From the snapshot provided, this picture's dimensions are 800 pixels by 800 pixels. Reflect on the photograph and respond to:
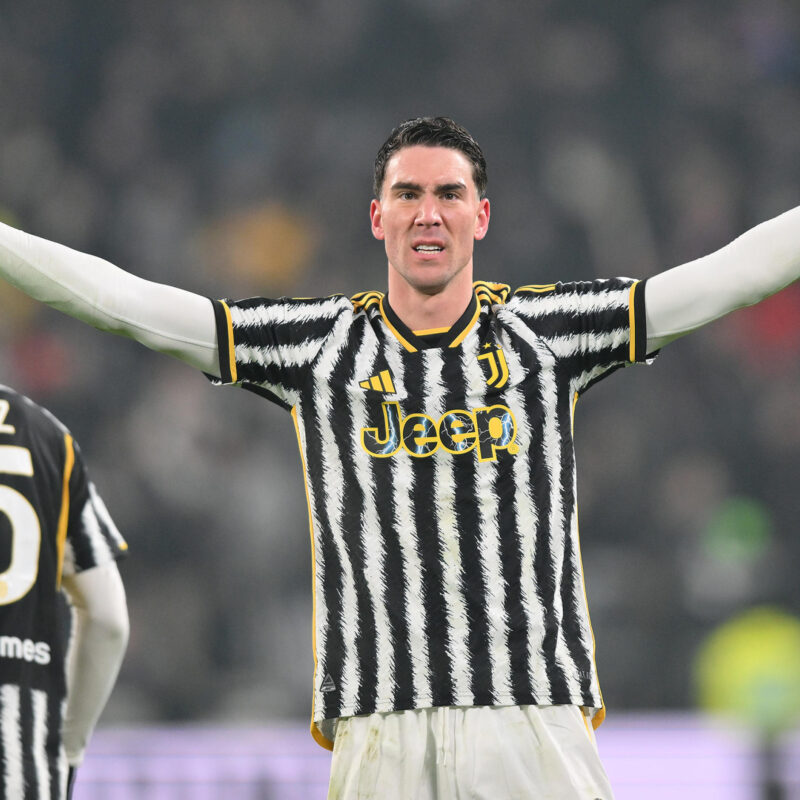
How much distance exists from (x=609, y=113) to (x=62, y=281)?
22.2 feet

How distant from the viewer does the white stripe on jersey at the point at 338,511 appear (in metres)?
2.53

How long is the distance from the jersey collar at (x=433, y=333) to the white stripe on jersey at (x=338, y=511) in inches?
3.9

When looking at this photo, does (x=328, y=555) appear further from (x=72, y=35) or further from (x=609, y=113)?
(x=72, y=35)

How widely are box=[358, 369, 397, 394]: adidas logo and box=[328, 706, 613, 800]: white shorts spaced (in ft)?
2.01

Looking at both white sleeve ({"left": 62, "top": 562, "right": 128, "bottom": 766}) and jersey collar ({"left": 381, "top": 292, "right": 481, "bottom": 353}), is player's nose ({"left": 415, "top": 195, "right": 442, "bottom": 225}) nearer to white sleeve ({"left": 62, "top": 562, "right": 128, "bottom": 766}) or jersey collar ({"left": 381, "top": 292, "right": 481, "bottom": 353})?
jersey collar ({"left": 381, "top": 292, "right": 481, "bottom": 353})

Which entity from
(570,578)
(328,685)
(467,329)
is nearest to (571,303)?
(467,329)

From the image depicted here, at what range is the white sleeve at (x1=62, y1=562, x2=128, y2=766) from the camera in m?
3.19

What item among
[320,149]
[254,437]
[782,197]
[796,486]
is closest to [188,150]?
[320,149]

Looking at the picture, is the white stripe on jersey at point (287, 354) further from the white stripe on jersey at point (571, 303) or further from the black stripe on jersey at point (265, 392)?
the white stripe on jersey at point (571, 303)

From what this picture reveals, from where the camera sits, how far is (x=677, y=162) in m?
8.55

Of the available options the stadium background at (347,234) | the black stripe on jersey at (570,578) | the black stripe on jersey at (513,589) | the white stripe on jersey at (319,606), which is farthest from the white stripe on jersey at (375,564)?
the stadium background at (347,234)

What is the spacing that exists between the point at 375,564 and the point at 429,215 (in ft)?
2.23

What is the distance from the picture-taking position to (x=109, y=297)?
2.53 meters

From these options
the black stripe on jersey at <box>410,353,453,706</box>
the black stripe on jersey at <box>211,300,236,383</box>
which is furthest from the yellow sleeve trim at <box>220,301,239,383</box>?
the black stripe on jersey at <box>410,353,453,706</box>
